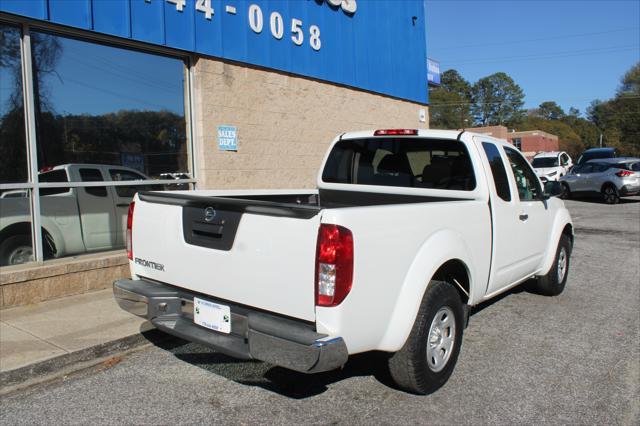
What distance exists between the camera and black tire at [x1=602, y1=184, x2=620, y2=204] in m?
19.6

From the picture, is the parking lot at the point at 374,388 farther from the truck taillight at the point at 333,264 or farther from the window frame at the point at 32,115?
the window frame at the point at 32,115

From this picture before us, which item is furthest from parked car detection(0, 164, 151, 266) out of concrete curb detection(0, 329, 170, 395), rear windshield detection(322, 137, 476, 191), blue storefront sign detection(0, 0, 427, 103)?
rear windshield detection(322, 137, 476, 191)

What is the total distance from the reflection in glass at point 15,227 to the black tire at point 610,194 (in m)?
19.5

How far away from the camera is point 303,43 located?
32.2 ft

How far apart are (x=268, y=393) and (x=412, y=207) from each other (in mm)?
1687

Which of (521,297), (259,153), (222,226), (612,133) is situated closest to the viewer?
(222,226)

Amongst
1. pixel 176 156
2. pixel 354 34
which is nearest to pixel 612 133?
pixel 354 34

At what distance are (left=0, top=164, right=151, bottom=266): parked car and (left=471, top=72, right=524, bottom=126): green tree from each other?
115m

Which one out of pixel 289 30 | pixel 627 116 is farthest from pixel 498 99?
pixel 289 30

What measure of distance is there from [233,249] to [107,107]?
4852 millimetres

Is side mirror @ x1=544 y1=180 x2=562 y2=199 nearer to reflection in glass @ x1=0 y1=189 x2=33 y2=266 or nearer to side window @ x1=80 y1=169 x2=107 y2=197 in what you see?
side window @ x1=80 y1=169 x2=107 y2=197

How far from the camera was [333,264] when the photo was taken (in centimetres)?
289

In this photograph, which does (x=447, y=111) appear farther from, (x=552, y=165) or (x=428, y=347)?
(x=428, y=347)

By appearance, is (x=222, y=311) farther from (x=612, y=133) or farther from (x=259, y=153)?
(x=612, y=133)
